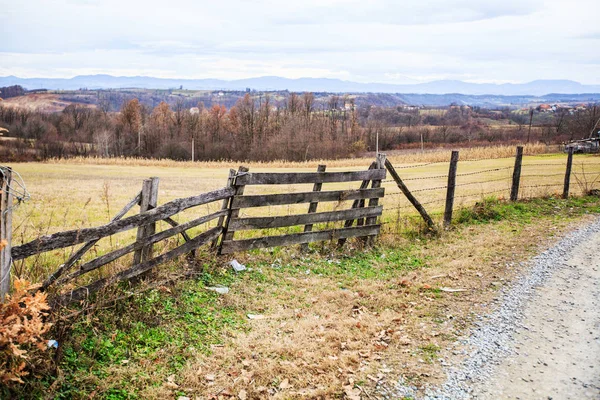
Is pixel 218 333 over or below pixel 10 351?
below

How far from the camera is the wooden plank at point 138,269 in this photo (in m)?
5.83

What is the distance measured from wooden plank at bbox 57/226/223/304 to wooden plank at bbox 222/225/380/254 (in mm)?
444

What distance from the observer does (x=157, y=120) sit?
107625mm

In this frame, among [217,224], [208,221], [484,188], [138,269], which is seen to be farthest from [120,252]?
[484,188]

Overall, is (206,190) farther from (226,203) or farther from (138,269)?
(138,269)

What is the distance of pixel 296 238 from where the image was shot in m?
9.58

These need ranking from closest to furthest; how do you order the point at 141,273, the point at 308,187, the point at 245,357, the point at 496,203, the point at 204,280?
1. the point at 245,357
2. the point at 141,273
3. the point at 204,280
4. the point at 496,203
5. the point at 308,187

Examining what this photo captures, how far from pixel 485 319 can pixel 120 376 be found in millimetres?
5189

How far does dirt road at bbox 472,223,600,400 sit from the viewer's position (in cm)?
513

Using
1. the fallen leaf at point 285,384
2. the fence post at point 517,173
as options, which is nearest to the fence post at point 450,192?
the fence post at point 517,173

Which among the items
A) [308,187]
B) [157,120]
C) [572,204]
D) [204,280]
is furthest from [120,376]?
[157,120]

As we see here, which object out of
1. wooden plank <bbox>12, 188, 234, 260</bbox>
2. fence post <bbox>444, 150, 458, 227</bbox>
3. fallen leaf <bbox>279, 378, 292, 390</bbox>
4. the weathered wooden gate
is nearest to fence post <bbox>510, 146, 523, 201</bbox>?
fence post <bbox>444, 150, 458, 227</bbox>

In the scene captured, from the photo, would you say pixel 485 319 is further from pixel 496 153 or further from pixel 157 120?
pixel 157 120

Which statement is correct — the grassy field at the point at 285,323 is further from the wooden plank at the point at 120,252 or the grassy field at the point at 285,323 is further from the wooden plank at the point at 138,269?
the wooden plank at the point at 120,252
